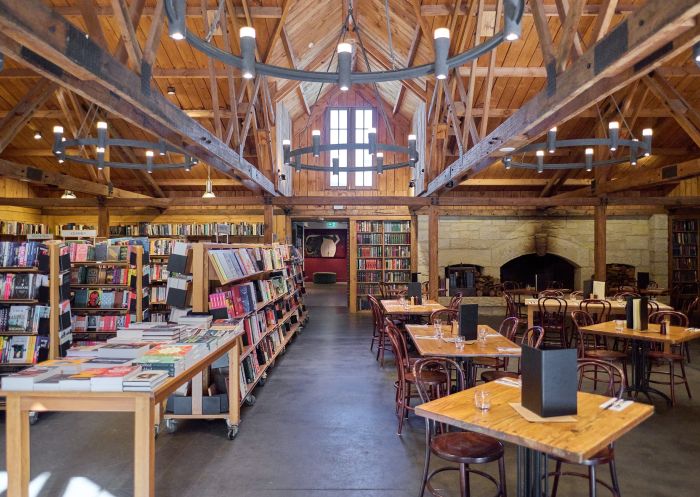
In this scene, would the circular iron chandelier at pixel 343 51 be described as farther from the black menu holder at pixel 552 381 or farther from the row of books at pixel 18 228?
the row of books at pixel 18 228

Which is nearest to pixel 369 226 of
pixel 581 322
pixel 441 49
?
pixel 581 322

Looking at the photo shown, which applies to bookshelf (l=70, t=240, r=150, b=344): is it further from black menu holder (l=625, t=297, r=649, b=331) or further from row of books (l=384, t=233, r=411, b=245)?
row of books (l=384, t=233, r=411, b=245)

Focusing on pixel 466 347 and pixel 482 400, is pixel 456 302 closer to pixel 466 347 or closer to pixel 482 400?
pixel 466 347

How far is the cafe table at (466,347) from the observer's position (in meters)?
4.27

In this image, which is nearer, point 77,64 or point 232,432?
point 77,64

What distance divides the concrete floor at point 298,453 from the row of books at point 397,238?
7.90m

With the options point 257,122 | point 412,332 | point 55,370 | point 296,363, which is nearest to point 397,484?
point 412,332

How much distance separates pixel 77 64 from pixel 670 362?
6295 millimetres

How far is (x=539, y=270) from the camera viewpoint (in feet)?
47.1

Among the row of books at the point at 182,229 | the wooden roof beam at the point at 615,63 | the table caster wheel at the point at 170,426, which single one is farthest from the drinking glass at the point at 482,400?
the row of books at the point at 182,229

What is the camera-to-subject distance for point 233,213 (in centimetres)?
1388

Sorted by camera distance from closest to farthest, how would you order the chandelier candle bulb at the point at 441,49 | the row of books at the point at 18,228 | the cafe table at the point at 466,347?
1. the chandelier candle bulb at the point at 441,49
2. the cafe table at the point at 466,347
3. the row of books at the point at 18,228

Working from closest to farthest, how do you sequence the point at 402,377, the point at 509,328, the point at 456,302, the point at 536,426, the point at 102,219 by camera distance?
the point at 536,426, the point at 402,377, the point at 509,328, the point at 456,302, the point at 102,219

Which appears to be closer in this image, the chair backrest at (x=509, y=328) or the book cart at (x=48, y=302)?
the book cart at (x=48, y=302)
